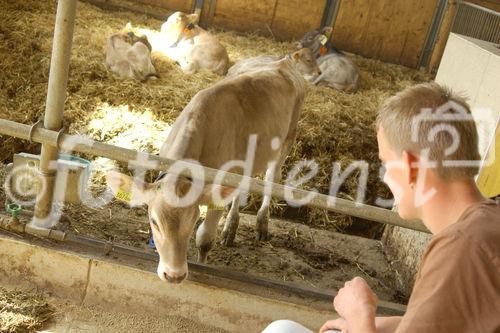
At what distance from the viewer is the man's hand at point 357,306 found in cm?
170

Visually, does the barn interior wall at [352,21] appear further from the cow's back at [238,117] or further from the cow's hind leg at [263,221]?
the cow's hind leg at [263,221]

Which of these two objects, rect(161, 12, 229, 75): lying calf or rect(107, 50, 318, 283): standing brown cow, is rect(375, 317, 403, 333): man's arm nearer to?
rect(107, 50, 318, 283): standing brown cow

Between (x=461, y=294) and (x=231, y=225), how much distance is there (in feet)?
12.7

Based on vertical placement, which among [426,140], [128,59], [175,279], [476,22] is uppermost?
[476,22]

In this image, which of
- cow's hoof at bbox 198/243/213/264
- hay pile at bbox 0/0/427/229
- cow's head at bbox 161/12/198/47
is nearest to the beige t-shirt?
cow's hoof at bbox 198/243/213/264

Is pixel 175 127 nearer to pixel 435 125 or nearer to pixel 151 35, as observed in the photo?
pixel 435 125

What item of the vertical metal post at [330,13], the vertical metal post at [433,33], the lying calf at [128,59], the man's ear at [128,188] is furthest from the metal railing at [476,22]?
the man's ear at [128,188]

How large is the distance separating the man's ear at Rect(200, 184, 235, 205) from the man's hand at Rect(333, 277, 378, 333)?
4.94 ft

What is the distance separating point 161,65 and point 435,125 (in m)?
7.59

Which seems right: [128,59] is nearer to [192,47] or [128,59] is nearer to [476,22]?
[192,47]

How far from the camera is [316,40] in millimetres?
10867

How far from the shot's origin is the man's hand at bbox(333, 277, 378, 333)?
1699 millimetres

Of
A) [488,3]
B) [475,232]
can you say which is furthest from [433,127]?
[488,3]

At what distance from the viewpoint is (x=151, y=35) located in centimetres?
988
